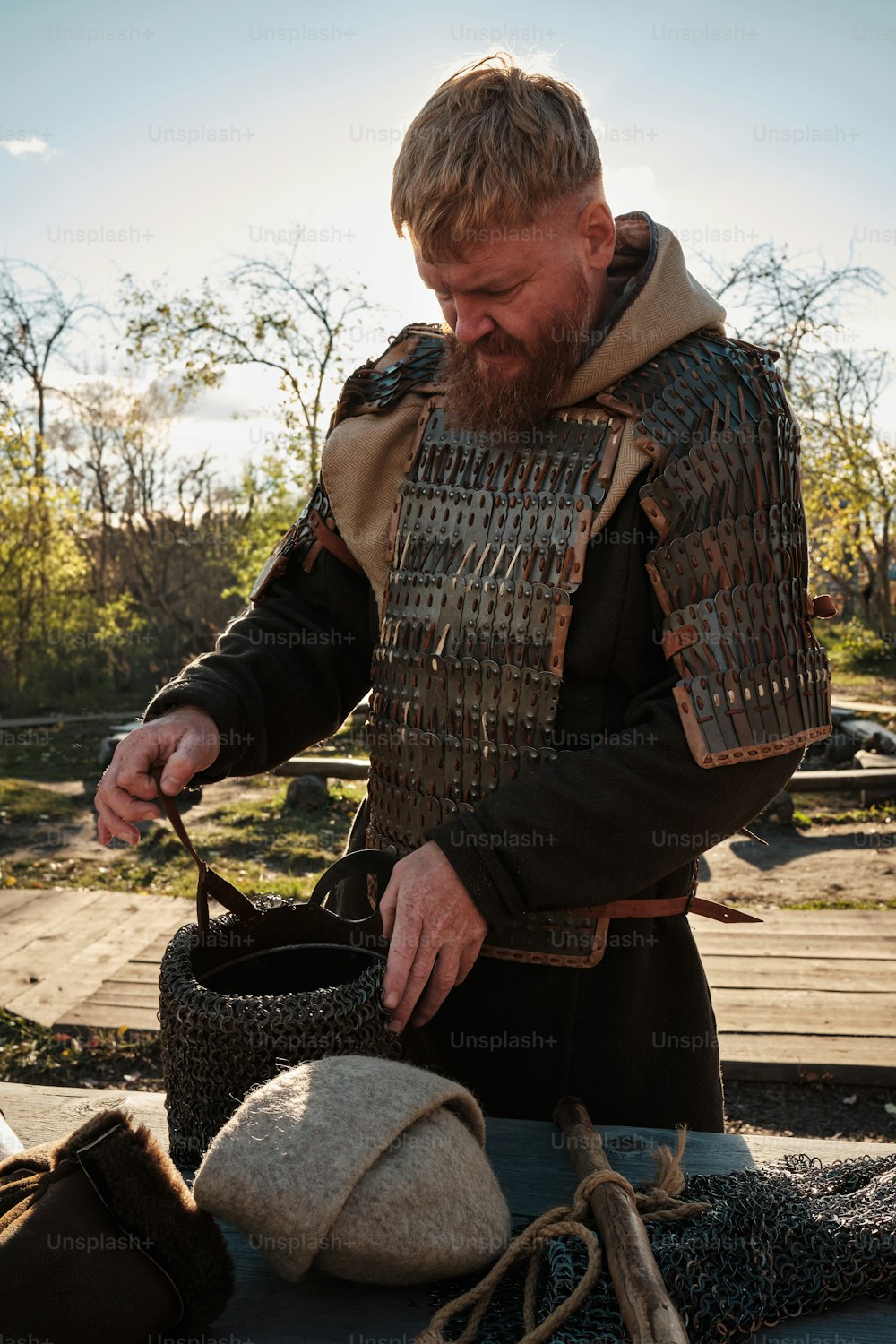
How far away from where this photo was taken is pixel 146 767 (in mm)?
1731

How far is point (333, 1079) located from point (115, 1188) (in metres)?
0.22

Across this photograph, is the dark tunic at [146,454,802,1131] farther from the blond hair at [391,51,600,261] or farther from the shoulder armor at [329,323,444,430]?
the blond hair at [391,51,600,261]

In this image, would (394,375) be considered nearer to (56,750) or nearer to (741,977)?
(741,977)

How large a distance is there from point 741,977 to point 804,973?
0.86 ft

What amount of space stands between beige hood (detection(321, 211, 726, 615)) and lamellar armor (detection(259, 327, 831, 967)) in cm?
3

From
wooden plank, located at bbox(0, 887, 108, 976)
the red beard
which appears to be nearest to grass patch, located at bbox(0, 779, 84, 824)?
wooden plank, located at bbox(0, 887, 108, 976)

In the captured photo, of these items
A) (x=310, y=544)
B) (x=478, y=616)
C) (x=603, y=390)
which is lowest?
(x=478, y=616)

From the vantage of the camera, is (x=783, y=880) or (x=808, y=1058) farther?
(x=783, y=880)

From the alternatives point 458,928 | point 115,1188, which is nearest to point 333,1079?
point 115,1188

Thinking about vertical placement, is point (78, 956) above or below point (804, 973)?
below

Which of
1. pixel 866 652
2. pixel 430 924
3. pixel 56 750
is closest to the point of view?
pixel 430 924

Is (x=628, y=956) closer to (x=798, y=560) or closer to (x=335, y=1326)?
(x=798, y=560)

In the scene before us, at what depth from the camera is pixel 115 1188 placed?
1.02 metres

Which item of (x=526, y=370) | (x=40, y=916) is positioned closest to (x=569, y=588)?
(x=526, y=370)
